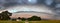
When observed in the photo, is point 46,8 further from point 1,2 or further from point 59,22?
point 1,2

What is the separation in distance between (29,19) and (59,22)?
396 millimetres

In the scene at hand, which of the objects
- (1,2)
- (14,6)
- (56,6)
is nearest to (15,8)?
(14,6)

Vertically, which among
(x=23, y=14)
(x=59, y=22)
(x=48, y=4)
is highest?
(x=48, y=4)

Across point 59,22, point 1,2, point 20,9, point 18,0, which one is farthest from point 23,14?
point 59,22

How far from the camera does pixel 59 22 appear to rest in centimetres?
186

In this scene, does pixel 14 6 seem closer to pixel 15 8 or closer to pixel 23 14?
pixel 15 8

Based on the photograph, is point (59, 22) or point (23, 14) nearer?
point (59, 22)

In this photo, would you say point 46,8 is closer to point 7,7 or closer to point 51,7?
point 51,7

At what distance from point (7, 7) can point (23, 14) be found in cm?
25

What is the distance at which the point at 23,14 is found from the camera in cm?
201

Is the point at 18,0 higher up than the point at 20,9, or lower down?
higher up

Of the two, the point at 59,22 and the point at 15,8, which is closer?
the point at 59,22

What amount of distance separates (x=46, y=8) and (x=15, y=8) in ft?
1.43

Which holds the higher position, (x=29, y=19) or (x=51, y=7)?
(x=51, y=7)
